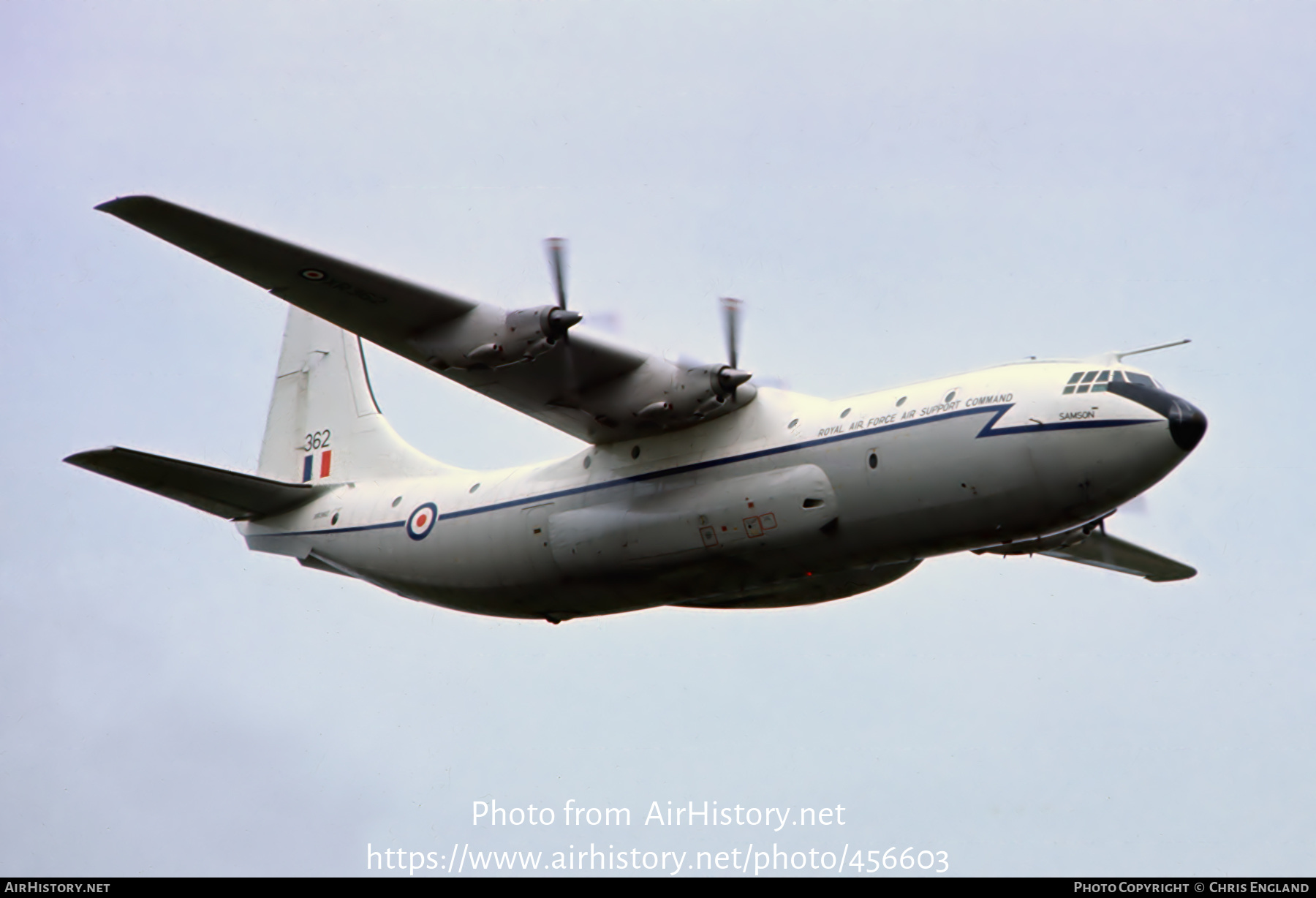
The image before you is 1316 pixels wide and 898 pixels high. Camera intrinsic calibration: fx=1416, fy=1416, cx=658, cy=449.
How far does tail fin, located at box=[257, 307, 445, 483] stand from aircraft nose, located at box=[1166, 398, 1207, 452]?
13.4 meters

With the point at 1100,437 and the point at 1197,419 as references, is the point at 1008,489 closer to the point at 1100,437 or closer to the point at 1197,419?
the point at 1100,437

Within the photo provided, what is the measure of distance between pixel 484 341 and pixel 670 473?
11.8ft

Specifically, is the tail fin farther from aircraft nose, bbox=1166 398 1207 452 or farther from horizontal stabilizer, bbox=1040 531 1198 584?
aircraft nose, bbox=1166 398 1207 452

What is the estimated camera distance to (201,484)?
24.1 metres

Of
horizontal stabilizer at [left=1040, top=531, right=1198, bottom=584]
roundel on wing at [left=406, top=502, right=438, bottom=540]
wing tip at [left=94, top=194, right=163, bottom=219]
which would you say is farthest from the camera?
horizontal stabilizer at [left=1040, top=531, right=1198, bottom=584]

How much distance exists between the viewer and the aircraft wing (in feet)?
61.2

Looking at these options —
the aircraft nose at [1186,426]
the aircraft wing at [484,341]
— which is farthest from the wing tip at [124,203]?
the aircraft nose at [1186,426]

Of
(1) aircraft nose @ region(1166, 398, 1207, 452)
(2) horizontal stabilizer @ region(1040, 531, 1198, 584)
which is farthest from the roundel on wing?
(1) aircraft nose @ region(1166, 398, 1207, 452)

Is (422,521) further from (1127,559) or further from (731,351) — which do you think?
(1127,559)

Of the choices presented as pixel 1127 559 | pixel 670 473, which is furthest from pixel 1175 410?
pixel 1127 559

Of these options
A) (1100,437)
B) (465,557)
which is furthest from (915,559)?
(465,557)

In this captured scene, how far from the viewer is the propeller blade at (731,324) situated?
20.4 m

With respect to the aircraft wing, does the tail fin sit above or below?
above

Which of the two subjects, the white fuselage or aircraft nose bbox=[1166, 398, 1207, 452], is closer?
aircraft nose bbox=[1166, 398, 1207, 452]
